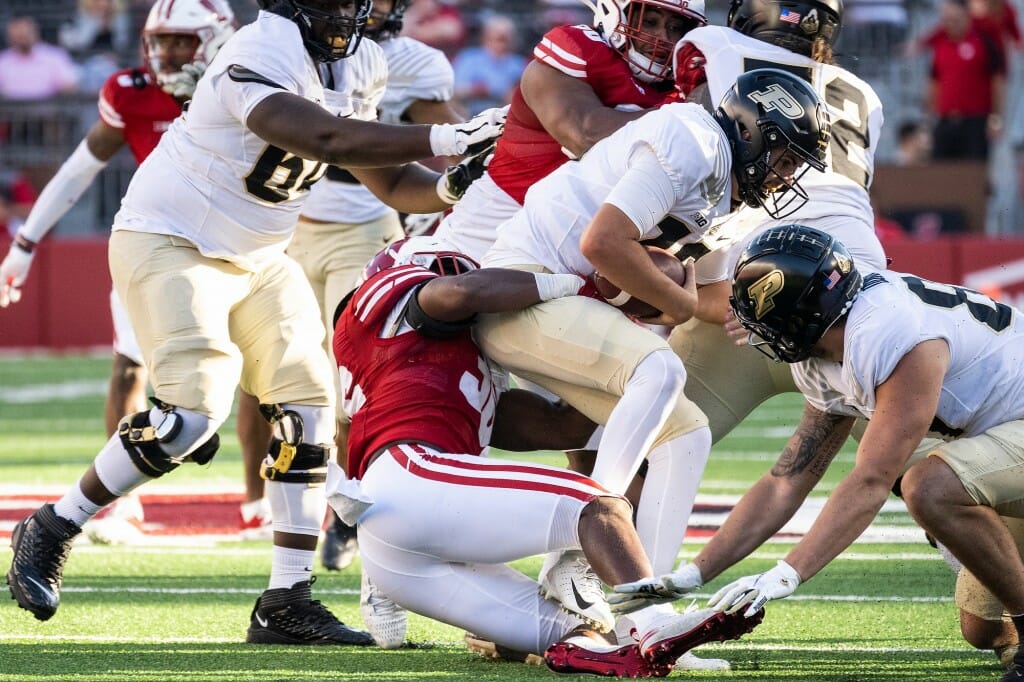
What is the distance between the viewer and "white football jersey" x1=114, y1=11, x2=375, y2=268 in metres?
4.78

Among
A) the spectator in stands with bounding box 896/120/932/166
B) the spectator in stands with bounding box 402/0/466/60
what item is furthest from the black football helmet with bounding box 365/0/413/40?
the spectator in stands with bounding box 402/0/466/60

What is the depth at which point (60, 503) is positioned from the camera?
188 inches

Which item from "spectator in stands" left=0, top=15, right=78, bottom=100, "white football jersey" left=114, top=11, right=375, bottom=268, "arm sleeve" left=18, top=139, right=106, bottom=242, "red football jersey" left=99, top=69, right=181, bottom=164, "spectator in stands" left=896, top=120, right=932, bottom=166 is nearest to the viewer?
"white football jersey" left=114, top=11, right=375, bottom=268

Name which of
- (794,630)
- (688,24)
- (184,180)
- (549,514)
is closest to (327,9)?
(184,180)

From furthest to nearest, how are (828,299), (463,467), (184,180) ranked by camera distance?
(184,180) < (463,467) < (828,299)

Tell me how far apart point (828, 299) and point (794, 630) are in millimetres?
1294

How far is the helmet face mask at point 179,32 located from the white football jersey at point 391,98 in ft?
2.30

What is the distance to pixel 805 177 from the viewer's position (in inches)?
183

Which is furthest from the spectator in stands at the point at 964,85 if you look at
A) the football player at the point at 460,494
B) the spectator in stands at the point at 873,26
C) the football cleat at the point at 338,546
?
the football player at the point at 460,494

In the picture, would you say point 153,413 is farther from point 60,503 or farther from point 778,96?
point 778,96

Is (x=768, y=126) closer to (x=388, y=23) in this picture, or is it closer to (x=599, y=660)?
(x=599, y=660)

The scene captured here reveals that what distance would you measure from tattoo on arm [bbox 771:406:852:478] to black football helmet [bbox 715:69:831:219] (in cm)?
61

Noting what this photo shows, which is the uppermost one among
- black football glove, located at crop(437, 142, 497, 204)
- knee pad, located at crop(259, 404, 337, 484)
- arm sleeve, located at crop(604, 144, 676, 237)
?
arm sleeve, located at crop(604, 144, 676, 237)

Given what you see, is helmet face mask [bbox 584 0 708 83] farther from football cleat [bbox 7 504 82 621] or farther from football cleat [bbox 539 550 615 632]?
football cleat [bbox 7 504 82 621]
